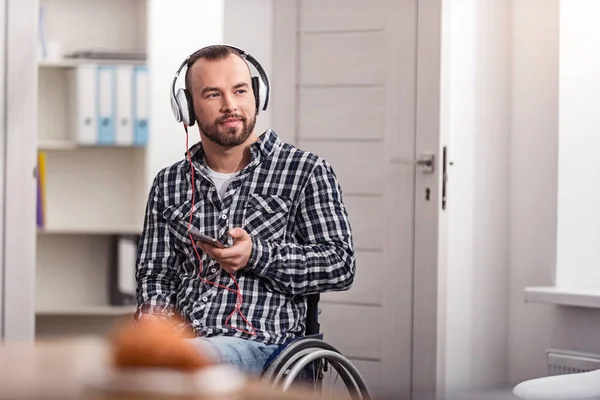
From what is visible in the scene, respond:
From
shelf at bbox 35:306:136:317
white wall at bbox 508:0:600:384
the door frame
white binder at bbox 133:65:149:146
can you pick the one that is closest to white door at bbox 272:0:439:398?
the door frame

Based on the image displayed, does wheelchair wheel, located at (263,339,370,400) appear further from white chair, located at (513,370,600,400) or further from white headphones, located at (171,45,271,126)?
white headphones, located at (171,45,271,126)

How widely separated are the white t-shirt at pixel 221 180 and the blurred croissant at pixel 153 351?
1.82m

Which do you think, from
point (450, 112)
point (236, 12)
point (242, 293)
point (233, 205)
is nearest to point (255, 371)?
point (242, 293)

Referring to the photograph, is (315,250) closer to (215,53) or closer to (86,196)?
(215,53)

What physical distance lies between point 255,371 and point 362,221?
5.72 feet

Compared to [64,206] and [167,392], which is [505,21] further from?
[167,392]

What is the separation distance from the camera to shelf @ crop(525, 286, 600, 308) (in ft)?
10.1

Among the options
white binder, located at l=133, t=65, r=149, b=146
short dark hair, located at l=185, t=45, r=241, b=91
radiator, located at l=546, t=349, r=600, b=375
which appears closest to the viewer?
short dark hair, located at l=185, t=45, r=241, b=91

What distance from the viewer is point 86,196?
4.43 meters

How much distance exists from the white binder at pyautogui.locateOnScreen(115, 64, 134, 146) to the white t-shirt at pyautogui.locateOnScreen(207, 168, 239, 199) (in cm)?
204

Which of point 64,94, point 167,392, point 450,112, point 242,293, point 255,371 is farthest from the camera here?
point 64,94

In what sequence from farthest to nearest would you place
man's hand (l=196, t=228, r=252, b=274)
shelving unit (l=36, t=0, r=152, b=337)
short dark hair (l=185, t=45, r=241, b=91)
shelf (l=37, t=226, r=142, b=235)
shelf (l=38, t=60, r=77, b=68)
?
shelving unit (l=36, t=0, r=152, b=337)
shelf (l=37, t=226, r=142, b=235)
shelf (l=38, t=60, r=77, b=68)
short dark hair (l=185, t=45, r=241, b=91)
man's hand (l=196, t=228, r=252, b=274)

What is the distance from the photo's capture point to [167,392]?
184 millimetres

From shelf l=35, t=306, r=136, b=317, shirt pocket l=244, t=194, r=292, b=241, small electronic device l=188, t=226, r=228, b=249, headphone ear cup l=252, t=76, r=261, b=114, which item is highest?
headphone ear cup l=252, t=76, r=261, b=114
